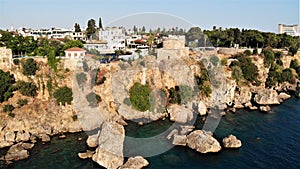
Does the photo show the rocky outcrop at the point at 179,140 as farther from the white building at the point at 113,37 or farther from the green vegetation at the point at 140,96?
the white building at the point at 113,37

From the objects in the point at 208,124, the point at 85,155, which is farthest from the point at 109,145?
the point at 208,124

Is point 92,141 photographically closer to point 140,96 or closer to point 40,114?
point 40,114

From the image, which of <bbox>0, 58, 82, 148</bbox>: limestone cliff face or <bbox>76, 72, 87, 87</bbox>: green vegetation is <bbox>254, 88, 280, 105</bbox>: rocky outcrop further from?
<bbox>0, 58, 82, 148</bbox>: limestone cliff face

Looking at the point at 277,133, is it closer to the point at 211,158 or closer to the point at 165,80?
the point at 211,158

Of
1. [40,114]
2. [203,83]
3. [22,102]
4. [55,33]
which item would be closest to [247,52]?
[203,83]

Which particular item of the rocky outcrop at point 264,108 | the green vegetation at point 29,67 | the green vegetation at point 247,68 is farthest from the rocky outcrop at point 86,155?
the green vegetation at point 247,68

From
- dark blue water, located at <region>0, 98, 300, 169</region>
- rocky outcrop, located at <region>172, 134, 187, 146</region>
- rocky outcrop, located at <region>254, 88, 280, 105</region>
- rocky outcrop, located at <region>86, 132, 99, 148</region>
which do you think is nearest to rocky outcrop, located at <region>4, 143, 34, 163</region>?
dark blue water, located at <region>0, 98, 300, 169</region>
